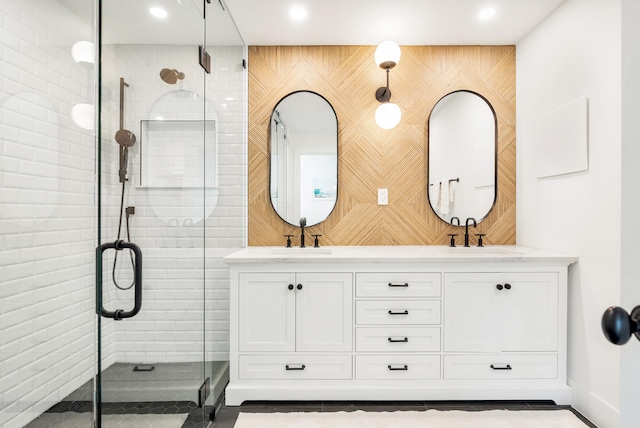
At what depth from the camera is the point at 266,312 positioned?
220 cm

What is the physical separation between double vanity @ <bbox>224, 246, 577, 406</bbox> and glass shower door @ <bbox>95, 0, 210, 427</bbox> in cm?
41

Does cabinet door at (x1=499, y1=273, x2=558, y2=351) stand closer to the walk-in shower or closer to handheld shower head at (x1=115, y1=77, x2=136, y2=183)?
the walk-in shower

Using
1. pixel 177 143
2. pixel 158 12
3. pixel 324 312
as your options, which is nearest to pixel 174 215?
pixel 177 143

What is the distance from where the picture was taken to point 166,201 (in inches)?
61.3

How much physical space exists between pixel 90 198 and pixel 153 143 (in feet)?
1.17

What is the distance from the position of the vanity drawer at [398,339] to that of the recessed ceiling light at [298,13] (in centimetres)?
212

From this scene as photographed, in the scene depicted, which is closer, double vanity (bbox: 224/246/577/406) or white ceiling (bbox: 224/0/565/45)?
double vanity (bbox: 224/246/577/406)

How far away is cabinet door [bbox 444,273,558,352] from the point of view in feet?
7.19

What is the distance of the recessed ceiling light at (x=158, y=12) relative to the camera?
4.68 feet

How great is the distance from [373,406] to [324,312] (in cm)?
64

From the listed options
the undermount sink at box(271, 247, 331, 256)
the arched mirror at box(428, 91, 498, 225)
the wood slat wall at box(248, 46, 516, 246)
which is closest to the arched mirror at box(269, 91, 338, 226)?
the wood slat wall at box(248, 46, 516, 246)

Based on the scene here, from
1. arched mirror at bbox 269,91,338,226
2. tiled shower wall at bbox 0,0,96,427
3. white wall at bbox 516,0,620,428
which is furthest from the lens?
arched mirror at bbox 269,91,338,226

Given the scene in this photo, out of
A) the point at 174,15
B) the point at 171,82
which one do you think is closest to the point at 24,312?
the point at 171,82

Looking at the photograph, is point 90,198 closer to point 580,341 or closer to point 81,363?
point 81,363
